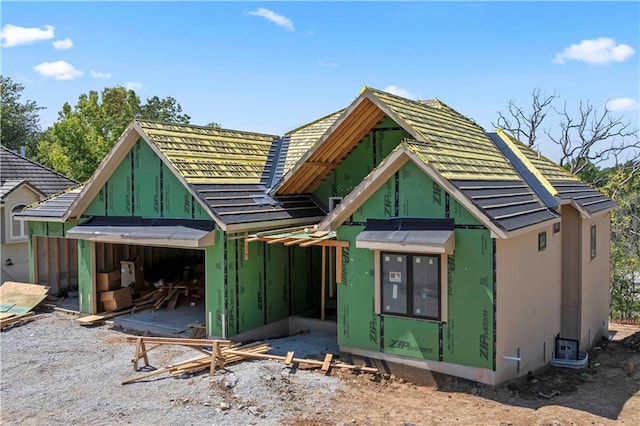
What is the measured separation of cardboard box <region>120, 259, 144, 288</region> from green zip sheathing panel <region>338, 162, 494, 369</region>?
9316 millimetres

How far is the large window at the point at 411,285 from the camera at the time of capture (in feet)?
35.8

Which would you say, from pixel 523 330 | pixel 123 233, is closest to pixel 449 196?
pixel 523 330

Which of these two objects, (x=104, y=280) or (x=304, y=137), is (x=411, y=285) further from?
(x=104, y=280)

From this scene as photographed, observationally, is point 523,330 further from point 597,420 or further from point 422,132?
point 422,132

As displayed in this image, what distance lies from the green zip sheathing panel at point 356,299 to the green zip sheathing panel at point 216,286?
3208mm

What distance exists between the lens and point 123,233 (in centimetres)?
1493

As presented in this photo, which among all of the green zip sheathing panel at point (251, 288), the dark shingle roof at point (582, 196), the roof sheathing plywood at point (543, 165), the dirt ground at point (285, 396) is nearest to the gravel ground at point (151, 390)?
the dirt ground at point (285, 396)

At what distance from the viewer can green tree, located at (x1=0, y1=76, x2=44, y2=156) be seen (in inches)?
1986

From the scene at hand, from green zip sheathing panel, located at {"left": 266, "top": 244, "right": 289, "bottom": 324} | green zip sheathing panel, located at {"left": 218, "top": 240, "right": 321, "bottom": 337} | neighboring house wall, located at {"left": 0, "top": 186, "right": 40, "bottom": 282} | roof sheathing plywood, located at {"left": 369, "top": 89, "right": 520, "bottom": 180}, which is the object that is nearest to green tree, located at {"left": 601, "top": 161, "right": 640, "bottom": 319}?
roof sheathing plywood, located at {"left": 369, "top": 89, "right": 520, "bottom": 180}

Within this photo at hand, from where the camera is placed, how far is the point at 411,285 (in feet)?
36.4

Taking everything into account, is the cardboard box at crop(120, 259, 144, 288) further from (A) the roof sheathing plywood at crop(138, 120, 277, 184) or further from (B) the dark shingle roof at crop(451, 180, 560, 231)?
(B) the dark shingle roof at crop(451, 180, 560, 231)

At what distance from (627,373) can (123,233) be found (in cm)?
1339

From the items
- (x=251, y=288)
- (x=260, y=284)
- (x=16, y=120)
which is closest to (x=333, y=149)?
(x=260, y=284)

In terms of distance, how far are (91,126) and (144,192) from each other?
27.8 m
